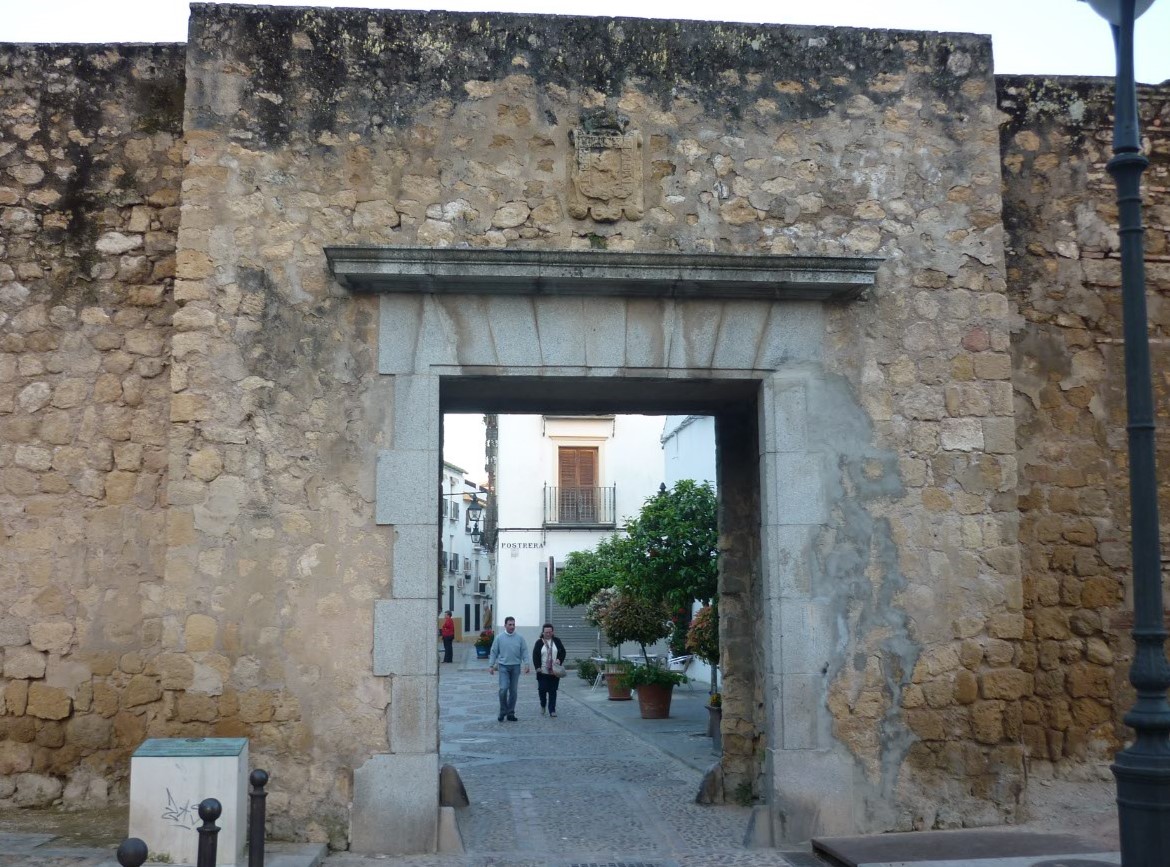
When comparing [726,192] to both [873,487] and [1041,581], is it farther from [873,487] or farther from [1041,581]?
[1041,581]

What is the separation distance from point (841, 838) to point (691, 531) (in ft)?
29.1

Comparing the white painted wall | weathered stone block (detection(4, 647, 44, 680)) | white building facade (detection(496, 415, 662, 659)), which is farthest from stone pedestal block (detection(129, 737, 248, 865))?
white building facade (detection(496, 415, 662, 659))

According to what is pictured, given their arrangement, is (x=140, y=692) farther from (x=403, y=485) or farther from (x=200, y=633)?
(x=403, y=485)

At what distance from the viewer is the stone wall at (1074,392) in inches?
283

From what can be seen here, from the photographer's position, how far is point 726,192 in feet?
22.3

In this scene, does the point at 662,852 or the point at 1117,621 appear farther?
the point at 1117,621

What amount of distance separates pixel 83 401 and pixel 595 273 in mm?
3198

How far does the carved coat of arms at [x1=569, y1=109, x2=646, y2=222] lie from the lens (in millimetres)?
6707

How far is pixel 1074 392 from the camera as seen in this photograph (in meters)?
7.42

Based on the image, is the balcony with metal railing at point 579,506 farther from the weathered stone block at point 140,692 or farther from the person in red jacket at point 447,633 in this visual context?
the weathered stone block at point 140,692

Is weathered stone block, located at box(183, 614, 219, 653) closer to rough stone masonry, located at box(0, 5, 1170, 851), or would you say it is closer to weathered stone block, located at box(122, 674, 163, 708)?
rough stone masonry, located at box(0, 5, 1170, 851)

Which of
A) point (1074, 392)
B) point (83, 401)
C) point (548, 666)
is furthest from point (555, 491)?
point (83, 401)

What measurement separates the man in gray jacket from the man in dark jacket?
1.06 ft

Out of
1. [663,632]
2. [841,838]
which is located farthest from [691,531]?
[841,838]
